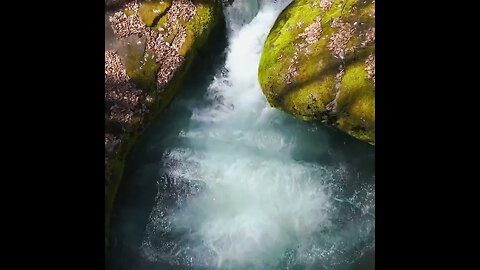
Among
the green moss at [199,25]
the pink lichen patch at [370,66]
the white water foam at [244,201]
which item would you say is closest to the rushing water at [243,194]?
the white water foam at [244,201]

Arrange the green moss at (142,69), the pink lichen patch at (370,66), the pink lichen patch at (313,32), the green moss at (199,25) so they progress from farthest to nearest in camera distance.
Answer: the green moss at (199,25) < the pink lichen patch at (313,32) < the green moss at (142,69) < the pink lichen patch at (370,66)

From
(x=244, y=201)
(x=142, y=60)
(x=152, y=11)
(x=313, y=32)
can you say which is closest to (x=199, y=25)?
(x=152, y=11)

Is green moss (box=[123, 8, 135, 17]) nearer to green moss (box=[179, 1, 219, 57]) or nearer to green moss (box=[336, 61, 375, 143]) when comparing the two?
green moss (box=[179, 1, 219, 57])

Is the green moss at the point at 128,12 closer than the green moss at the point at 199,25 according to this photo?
Yes

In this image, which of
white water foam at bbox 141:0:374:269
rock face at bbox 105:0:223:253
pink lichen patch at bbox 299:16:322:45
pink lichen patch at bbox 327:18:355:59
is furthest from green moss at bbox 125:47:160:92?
pink lichen patch at bbox 327:18:355:59

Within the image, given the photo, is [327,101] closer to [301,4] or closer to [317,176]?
[317,176]

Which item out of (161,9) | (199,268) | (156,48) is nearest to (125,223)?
(199,268)

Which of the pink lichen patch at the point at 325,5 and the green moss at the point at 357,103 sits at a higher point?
the pink lichen patch at the point at 325,5

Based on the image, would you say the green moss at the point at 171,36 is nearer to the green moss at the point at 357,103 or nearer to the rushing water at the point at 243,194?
the rushing water at the point at 243,194
